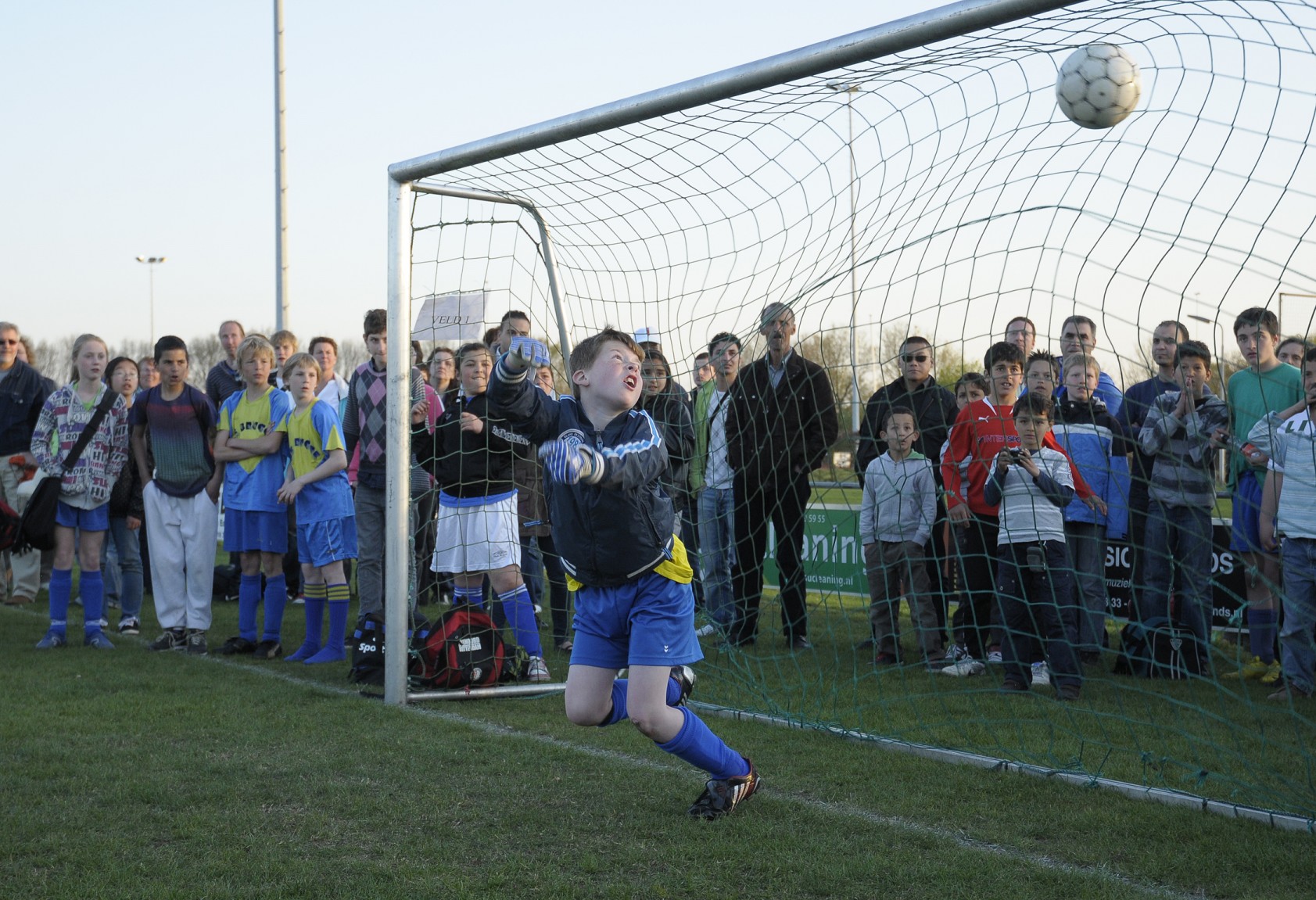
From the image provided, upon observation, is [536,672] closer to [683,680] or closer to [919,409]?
[683,680]

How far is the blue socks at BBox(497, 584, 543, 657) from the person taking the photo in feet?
22.4

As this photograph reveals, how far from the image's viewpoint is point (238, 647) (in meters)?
7.86

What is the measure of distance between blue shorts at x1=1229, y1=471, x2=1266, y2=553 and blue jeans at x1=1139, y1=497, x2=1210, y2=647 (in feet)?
0.46

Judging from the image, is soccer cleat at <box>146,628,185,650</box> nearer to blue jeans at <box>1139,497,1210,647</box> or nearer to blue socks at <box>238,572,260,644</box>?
blue socks at <box>238,572,260,644</box>

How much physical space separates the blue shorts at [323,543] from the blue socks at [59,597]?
5.90ft

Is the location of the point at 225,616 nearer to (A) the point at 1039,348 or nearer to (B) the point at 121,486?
(B) the point at 121,486

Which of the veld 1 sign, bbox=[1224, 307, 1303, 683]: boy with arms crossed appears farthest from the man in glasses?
bbox=[1224, 307, 1303, 683]: boy with arms crossed

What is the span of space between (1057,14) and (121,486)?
751 centimetres

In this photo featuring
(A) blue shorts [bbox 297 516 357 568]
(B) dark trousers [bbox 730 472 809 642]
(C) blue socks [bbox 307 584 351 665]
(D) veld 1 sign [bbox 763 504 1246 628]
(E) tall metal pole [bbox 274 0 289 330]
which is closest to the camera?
(B) dark trousers [bbox 730 472 809 642]

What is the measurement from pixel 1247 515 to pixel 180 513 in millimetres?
6478

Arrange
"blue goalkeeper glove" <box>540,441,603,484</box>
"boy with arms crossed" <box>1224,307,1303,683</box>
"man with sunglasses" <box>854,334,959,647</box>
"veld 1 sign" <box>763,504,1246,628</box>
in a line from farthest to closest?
1. "veld 1 sign" <box>763,504,1246,628</box>
2. "man with sunglasses" <box>854,334,959,647</box>
3. "boy with arms crossed" <box>1224,307,1303,683</box>
4. "blue goalkeeper glove" <box>540,441,603,484</box>

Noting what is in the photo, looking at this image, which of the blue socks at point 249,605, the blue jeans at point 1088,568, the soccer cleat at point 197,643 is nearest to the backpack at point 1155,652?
the blue jeans at point 1088,568

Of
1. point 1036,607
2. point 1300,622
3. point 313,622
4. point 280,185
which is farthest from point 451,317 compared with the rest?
point 280,185

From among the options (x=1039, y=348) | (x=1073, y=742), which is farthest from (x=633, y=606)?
(x=1039, y=348)
